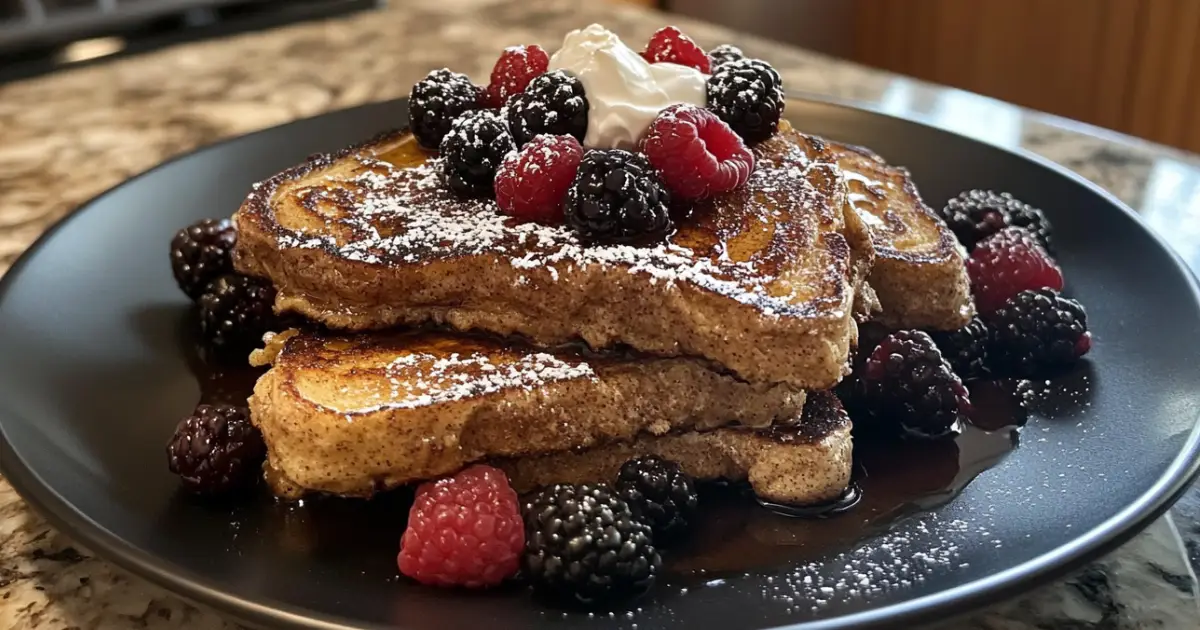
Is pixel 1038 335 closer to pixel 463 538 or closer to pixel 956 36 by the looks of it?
pixel 463 538

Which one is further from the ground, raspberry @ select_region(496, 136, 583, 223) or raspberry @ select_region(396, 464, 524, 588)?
raspberry @ select_region(496, 136, 583, 223)

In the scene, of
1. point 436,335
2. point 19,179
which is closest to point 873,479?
point 436,335

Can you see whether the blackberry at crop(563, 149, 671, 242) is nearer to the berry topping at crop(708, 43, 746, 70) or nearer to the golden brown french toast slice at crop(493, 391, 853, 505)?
the golden brown french toast slice at crop(493, 391, 853, 505)

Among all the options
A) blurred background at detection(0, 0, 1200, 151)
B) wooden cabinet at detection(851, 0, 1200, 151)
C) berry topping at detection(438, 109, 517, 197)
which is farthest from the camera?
wooden cabinet at detection(851, 0, 1200, 151)

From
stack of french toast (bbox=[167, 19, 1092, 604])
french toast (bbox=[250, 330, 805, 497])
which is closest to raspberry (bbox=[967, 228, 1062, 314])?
stack of french toast (bbox=[167, 19, 1092, 604])

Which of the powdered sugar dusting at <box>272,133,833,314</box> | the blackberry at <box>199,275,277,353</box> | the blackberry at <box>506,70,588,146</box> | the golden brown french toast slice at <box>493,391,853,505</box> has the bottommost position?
→ the golden brown french toast slice at <box>493,391,853,505</box>

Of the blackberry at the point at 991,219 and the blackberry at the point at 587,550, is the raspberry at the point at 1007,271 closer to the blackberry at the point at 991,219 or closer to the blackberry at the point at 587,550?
the blackberry at the point at 991,219

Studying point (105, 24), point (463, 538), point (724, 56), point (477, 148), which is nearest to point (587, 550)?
point (463, 538)

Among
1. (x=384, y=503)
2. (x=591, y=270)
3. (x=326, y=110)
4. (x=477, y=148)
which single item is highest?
(x=477, y=148)
